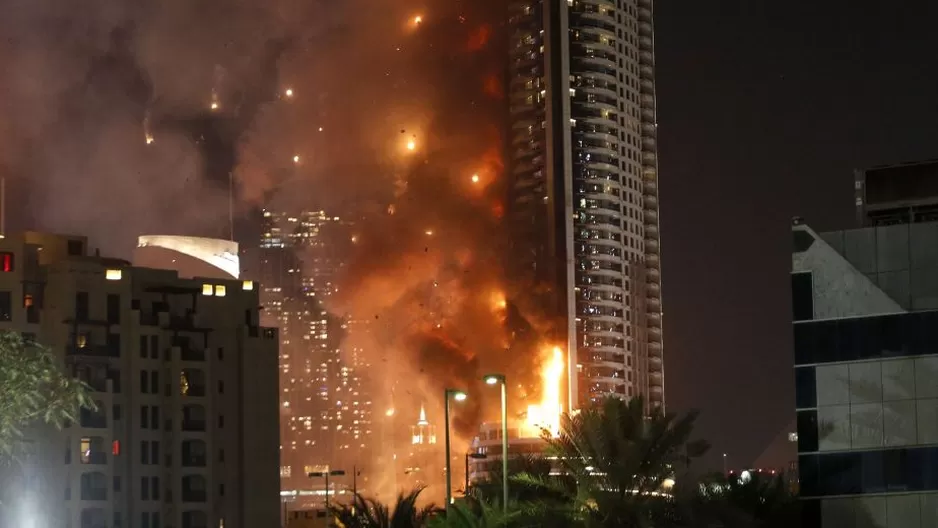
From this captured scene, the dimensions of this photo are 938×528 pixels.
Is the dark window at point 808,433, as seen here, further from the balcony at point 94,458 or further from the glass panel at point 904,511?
the balcony at point 94,458

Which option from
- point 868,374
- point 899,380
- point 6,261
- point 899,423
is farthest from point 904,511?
point 6,261

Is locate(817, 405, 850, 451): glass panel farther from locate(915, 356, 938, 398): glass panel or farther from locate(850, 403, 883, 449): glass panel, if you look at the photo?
locate(915, 356, 938, 398): glass panel

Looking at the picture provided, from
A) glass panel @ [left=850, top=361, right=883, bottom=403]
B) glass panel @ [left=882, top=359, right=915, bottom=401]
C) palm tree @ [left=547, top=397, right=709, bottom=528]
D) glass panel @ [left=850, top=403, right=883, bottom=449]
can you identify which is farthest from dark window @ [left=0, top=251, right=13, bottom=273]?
glass panel @ [left=882, top=359, right=915, bottom=401]

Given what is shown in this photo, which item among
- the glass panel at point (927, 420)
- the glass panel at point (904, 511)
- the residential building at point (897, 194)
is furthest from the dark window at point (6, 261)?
the glass panel at point (927, 420)

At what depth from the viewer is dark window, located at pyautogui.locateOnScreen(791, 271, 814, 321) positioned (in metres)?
72.3

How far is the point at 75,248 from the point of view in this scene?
506ft

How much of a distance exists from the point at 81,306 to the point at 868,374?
88789 millimetres

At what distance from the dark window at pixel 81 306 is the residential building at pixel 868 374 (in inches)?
3357

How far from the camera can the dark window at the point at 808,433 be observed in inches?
2813

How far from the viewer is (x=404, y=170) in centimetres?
18250

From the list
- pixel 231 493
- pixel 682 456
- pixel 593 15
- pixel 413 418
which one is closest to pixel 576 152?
pixel 593 15

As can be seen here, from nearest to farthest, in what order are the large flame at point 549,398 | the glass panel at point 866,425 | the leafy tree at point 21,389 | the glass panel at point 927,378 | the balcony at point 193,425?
the glass panel at point 927,378 < the glass panel at point 866,425 < the leafy tree at point 21,389 < the balcony at point 193,425 < the large flame at point 549,398

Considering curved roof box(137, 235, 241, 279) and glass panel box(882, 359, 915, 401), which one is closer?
glass panel box(882, 359, 915, 401)

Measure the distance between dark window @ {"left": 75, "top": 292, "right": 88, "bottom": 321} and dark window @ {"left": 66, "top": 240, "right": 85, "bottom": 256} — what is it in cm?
559
